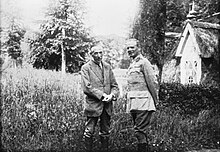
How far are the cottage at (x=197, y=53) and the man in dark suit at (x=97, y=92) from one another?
2.25 m

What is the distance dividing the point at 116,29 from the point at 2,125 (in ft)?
7.51

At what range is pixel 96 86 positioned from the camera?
5.04m

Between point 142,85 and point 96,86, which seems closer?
point 96,86

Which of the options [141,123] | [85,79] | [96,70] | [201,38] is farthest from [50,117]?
[201,38]

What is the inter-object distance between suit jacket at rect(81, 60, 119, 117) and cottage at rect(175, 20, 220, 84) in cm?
222

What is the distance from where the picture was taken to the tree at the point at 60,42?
5617mm

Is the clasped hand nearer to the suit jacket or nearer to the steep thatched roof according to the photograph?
the suit jacket

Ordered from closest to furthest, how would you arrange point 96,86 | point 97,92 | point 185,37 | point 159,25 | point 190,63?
1. point 97,92
2. point 96,86
3. point 159,25
4. point 190,63
5. point 185,37

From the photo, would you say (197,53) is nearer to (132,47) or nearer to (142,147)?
(132,47)

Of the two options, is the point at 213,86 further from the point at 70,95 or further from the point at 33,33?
the point at 33,33

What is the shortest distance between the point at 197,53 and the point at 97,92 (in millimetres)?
2803

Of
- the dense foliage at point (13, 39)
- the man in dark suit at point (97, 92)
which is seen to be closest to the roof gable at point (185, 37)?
the man in dark suit at point (97, 92)

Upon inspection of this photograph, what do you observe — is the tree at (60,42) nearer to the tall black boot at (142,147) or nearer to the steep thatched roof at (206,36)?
the tall black boot at (142,147)

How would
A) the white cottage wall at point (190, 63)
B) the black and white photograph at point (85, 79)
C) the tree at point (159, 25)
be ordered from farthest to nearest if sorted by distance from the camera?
the white cottage wall at point (190, 63) < the tree at point (159, 25) < the black and white photograph at point (85, 79)
